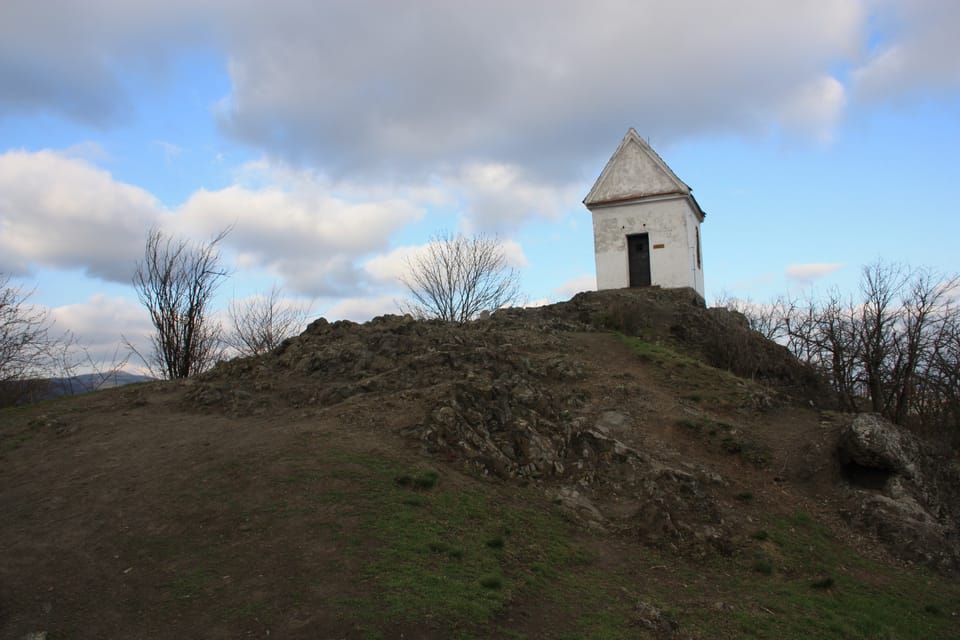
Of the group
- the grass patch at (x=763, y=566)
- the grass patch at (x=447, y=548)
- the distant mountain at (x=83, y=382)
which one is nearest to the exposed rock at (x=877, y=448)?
the grass patch at (x=763, y=566)

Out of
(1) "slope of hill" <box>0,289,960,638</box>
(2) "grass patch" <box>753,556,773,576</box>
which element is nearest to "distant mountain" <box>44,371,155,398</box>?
(1) "slope of hill" <box>0,289,960,638</box>

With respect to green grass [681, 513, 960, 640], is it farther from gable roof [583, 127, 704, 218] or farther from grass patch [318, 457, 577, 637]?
gable roof [583, 127, 704, 218]

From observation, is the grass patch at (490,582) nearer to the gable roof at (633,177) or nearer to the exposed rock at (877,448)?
the exposed rock at (877,448)

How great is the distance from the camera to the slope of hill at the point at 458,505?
21.9ft

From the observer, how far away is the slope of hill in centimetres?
667

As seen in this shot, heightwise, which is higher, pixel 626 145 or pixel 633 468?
pixel 626 145

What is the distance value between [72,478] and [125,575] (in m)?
2.76

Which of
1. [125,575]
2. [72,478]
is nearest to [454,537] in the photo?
[125,575]

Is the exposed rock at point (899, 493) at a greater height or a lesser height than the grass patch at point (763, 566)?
greater

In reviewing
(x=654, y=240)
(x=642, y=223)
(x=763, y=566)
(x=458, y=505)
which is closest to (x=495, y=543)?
(x=458, y=505)

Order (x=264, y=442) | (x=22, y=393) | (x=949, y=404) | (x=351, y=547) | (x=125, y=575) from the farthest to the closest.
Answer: (x=22, y=393) → (x=949, y=404) → (x=264, y=442) → (x=351, y=547) → (x=125, y=575)

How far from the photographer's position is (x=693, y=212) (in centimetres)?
2094

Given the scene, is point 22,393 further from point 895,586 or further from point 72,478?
point 895,586

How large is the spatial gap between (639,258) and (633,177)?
245cm
